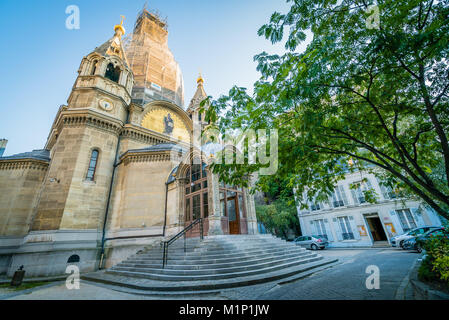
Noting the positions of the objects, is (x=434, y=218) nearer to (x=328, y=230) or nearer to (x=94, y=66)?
(x=328, y=230)

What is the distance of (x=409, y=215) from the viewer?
15711mm

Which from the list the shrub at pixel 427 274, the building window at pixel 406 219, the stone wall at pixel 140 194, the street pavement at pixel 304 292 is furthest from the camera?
the building window at pixel 406 219

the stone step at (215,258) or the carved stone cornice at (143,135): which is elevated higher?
the carved stone cornice at (143,135)

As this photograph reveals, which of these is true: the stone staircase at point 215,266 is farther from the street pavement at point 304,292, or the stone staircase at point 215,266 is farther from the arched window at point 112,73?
the arched window at point 112,73

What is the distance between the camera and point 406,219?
1577 centimetres

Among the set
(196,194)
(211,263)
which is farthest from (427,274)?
(196,194)

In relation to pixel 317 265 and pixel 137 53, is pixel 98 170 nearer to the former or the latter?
pixel 317 265

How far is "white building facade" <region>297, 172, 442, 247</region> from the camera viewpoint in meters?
15.7

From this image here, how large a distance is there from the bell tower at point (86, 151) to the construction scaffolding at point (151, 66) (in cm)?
324

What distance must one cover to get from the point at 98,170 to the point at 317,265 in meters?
13.8

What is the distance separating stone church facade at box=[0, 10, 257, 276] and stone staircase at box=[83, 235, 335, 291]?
1692mm

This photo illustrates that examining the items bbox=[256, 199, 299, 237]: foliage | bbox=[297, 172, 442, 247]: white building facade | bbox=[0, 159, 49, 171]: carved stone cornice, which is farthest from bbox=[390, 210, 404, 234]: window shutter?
bbox=[0, 159, 49, 171]: carved stone cornice

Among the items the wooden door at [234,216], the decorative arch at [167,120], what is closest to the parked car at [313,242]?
the wooden door at [234,216]

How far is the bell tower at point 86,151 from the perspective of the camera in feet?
35.1
